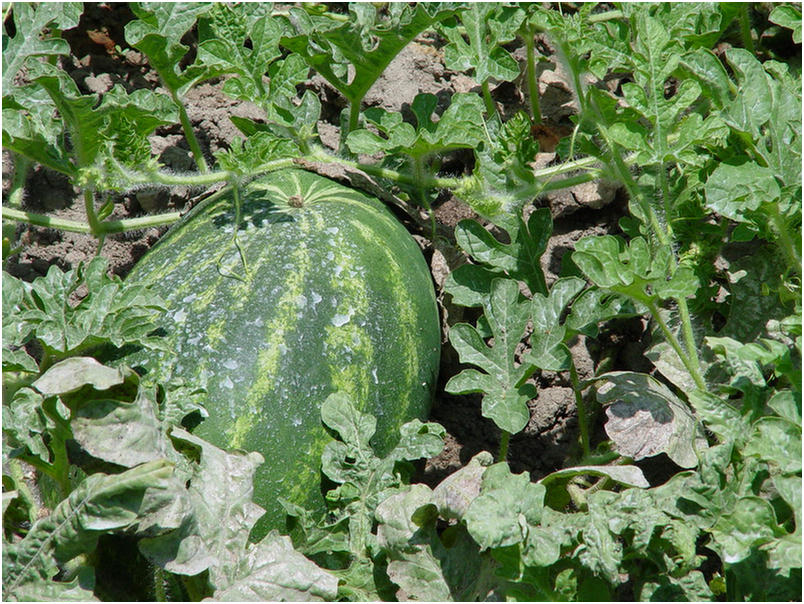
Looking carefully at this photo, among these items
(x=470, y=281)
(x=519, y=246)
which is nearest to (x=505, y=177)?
(x=519, y=246)

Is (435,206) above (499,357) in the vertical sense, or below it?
above

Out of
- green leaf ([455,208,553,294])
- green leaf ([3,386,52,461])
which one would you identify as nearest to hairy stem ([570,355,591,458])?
green leaf ([455,208,553,294])

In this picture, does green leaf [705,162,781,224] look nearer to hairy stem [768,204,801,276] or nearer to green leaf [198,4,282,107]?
hairy stem [768,204,801,276]

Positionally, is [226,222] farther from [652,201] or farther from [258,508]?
[652,201]

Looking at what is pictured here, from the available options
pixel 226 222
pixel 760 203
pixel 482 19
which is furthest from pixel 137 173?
pixel 760 203

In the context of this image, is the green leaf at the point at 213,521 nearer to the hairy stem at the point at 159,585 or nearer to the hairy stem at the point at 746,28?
the hairy stem at the point at 159,585

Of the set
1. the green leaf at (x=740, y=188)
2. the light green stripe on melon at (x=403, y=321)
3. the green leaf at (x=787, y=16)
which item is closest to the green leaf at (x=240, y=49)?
the light green stripe on melon at (x=403, y=321)

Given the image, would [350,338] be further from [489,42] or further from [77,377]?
[489,42]

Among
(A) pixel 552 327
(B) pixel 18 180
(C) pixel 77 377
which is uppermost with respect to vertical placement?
(B) pixel 18 180
